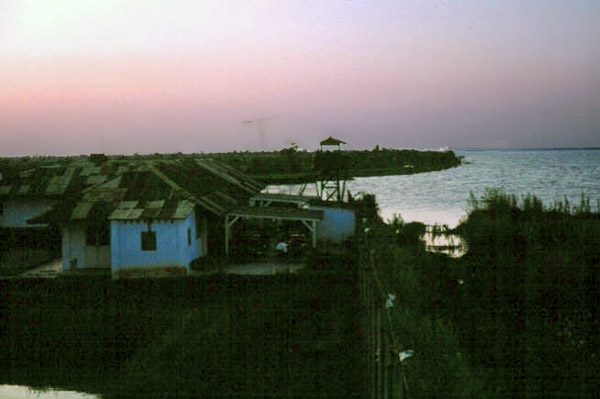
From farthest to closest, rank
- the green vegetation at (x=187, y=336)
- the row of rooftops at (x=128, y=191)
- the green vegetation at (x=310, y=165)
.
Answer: the green vegetation at (x=310, y=165)
the row of rooftops at (x=128, y=191)
the green vegetation at (x=187, y=336)

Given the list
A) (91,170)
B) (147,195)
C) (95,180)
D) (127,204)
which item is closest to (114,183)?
(147,195)

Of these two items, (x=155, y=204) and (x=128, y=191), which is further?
(x=128, y=191)

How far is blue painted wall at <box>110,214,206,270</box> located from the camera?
17.6 m

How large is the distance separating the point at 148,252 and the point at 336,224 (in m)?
8.08

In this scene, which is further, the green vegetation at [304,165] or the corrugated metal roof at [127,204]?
the green vegetation at [304,165]

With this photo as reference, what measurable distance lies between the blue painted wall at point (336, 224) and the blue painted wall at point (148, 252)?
269 inches

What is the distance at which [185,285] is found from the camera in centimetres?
1664

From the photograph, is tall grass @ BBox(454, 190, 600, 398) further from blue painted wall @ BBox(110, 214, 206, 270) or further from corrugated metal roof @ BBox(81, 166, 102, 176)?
corrugated metal roof @ BBox(81, 166, 102, 176)

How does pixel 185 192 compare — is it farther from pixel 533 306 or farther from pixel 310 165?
pixel 310 165

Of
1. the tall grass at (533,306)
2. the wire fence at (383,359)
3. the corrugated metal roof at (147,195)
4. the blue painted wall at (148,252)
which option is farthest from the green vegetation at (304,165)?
the wire fence at (383,359)

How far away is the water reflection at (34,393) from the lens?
10.3m

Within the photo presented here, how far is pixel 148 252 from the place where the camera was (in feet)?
58.0

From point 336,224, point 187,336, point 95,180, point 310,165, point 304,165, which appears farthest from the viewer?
point 304,165

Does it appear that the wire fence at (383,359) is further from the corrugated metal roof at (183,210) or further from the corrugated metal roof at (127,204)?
the corrugated metal roof at (127,204)
